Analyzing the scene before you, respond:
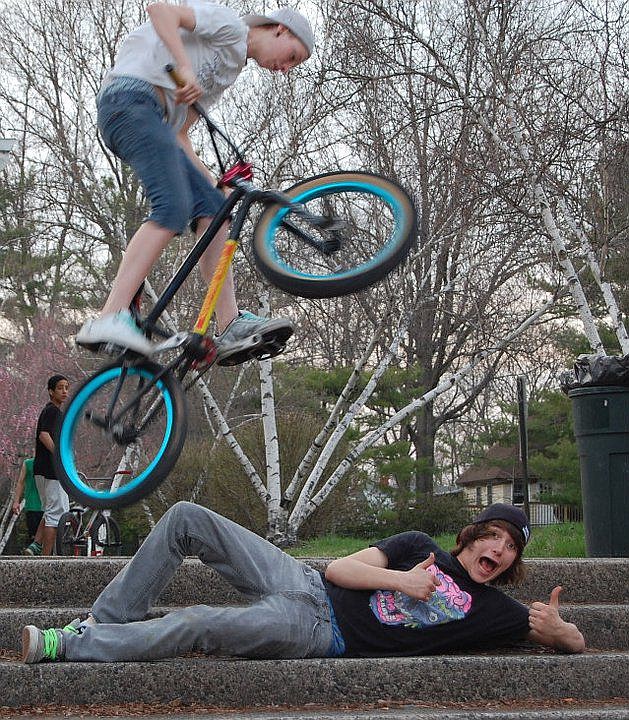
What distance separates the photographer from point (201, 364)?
3.74 m

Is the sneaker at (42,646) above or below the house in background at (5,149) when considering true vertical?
below

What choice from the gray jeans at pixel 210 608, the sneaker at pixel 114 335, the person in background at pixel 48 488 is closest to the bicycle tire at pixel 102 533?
the person in background at pixel 48 488

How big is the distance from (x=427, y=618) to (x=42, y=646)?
57.8 inches

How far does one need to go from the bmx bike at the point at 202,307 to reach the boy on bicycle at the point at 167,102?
0.09 metres

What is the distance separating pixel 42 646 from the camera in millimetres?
3715

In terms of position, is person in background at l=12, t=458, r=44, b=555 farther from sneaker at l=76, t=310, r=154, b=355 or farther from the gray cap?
the gray cap

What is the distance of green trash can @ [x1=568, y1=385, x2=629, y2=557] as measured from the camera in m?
7.08

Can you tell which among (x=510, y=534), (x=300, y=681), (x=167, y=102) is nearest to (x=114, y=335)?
(x=167, y=102)

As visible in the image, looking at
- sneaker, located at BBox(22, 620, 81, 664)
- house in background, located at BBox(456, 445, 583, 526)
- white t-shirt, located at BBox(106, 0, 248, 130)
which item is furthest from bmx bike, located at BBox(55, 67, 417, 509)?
house in background, located at BBox(456, 445, 583, 526)

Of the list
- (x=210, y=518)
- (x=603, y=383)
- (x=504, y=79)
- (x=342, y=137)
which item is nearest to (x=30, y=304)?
(x=342, y=137)

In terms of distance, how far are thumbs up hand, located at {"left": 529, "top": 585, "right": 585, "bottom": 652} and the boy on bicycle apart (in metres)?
1.49

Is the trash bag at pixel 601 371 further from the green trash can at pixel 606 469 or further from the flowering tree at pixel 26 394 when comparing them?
the flowering tree at pixel 26 394

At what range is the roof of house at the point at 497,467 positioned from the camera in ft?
79.2

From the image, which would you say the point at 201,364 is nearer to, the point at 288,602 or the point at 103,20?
the point at 288,602
